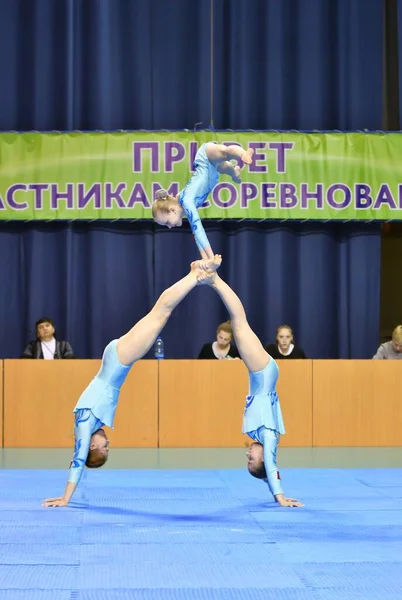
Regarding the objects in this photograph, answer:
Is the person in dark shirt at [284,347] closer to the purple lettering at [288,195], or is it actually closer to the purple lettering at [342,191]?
the purple lettering at [288,195]

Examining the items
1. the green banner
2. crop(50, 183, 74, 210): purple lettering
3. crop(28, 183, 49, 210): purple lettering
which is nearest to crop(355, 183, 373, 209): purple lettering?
the green banner

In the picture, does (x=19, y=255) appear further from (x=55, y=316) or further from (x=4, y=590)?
(x=4, y=590)

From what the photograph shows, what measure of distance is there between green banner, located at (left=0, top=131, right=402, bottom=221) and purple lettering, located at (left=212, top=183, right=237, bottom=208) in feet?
0.04

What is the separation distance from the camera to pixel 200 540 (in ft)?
16.8

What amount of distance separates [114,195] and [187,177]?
82cm

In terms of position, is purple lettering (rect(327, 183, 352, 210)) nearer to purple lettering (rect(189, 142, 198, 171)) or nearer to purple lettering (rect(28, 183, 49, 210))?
purple lettering (rect(189, 142, 198, 171))

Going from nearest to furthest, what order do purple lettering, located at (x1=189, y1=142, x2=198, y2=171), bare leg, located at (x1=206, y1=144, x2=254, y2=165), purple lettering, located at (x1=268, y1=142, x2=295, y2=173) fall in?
bare leg, located at (x1=206, y1=144, x2=254, y2=165)
purple lettering, located at (x1=189, y1=142, x2=198, y2=171)
purple lettering, located at (x1=268, y1=142, x2=295, y2=173)

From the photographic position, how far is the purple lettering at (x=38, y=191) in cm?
1088

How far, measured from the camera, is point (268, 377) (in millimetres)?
6336

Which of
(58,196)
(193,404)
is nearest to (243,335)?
(193,404)

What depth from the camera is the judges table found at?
380 inches

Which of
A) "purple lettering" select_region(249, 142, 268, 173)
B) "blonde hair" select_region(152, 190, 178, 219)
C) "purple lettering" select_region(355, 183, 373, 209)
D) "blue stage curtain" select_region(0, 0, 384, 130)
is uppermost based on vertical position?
"blue stage curtain" select_region(0, 0, 384, 130)

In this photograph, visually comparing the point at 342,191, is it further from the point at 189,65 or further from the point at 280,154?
the point at 189,65

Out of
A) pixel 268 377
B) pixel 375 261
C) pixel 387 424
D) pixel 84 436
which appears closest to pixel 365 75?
pixel 375 261
